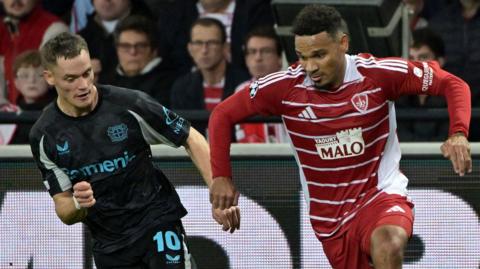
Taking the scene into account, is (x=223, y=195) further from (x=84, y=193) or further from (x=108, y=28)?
(x=108, y=28)

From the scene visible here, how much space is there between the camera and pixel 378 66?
24.8 feet

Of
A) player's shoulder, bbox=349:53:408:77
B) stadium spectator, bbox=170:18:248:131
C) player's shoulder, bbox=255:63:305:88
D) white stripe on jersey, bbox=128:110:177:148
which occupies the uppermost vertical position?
player's shoulder, bbox=349:53:408:77

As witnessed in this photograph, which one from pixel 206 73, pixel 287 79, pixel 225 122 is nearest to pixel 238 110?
pixel 225 122

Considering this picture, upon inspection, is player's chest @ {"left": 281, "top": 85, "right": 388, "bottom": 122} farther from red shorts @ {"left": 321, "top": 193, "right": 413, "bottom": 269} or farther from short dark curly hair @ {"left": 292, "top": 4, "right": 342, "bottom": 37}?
red shorts @ {"left": 321, "top": 193, "right": 413, "bottom": 269}

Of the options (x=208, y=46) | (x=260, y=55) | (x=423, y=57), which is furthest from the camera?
(x=208, y=46)

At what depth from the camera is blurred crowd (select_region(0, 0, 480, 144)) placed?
1069 centimetres

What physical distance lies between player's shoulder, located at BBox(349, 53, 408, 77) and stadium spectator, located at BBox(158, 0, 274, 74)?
3.89 m

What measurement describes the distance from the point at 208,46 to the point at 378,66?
12.2 feet

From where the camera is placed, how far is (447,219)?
8875mm

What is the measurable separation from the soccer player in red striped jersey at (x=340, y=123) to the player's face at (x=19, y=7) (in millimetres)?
4754

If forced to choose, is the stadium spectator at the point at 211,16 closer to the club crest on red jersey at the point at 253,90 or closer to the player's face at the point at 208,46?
the player's face at the point at 208,46

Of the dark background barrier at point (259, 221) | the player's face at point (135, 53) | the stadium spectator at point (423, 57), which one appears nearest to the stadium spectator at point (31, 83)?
the player's face at point (135, 53)

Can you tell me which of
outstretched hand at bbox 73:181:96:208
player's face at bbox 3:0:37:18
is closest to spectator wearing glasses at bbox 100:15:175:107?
player's face at bbox 3:0:37:18

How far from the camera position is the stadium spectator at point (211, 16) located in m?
11.5
